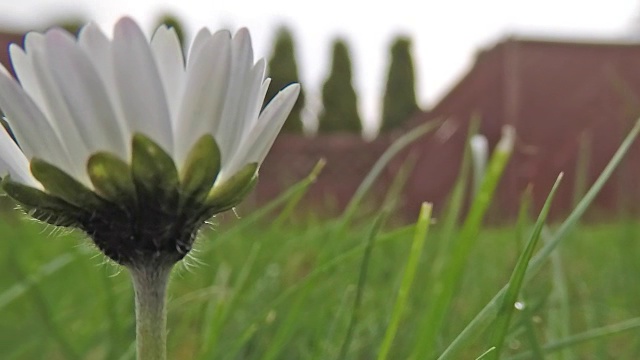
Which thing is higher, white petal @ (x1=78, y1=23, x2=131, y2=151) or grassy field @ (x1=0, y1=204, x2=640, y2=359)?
white petal @ (x1=78, y1=23, x2=131, y2=151)

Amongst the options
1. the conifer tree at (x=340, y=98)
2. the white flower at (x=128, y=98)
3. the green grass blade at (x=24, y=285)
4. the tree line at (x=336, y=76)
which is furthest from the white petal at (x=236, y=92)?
the conifer tree at (x=340, y=98)

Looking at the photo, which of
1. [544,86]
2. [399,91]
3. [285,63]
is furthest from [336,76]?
[544,86]

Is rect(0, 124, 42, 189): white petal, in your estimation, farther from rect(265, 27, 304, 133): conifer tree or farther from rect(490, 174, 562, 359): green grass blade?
rect(265, 27, 304, 133): conifer tree

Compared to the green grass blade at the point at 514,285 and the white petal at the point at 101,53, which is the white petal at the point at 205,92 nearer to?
the white petal at the point at 101,53

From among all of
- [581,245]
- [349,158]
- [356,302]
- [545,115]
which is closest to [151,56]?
[356,302]

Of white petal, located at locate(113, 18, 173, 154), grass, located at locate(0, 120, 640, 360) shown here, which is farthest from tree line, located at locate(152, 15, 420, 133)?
white petal, located at locate(113, 18, 173, 154)

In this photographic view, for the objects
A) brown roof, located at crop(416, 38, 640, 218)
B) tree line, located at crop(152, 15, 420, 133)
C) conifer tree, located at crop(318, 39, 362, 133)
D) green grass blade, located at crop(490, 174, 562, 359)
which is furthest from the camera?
conifer tree, located at crop(318, 39, 362, 133)

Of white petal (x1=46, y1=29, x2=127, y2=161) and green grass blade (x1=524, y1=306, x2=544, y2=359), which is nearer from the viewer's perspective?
white petal (x1=46, y1=29, x2=127, y2=161)

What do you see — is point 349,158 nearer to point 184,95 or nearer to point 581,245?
point 581,245
